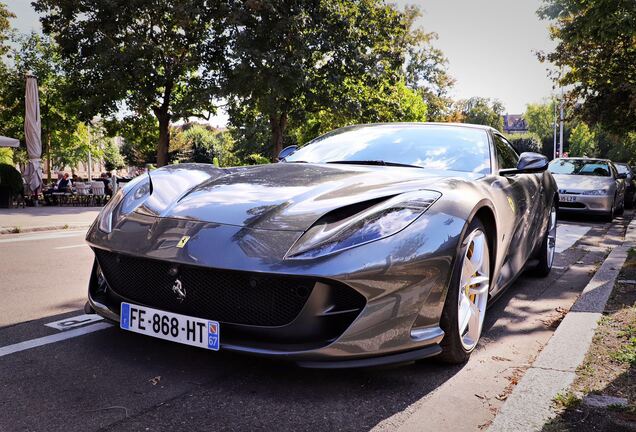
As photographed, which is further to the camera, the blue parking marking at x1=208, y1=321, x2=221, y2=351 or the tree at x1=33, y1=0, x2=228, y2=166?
the tree at x1=33, y1=0, x2=228, y2=166

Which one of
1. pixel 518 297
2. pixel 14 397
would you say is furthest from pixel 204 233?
pixel 518 297

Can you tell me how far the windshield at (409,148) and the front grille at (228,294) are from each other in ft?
5.24

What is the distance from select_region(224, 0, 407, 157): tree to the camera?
18.6 meters

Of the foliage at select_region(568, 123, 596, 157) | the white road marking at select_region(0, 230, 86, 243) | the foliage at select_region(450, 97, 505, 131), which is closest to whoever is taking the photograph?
the white road marking at select_region(0, 230, 86, 243)

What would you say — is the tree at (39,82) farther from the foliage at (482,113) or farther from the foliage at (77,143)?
the foliage at (482,113)

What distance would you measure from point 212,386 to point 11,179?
14.1 meters

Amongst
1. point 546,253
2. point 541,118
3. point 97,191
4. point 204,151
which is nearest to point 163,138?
point 97,191

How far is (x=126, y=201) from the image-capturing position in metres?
3.11

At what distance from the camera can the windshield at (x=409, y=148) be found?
368cm

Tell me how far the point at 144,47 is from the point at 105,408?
736 inches

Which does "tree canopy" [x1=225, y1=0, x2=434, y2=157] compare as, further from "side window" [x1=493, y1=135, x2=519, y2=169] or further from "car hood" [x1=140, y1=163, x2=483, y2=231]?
"car hood" [x1=140, y1=163, x2=483, y2=231]

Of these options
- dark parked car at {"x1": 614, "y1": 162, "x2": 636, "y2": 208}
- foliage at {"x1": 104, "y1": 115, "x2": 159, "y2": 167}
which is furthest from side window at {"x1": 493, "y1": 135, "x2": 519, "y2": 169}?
foliage at {"x1": 104, "y1": 115, "x2": 159, "y2": 167}

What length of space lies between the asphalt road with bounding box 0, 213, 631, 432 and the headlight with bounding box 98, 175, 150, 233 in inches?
27.2

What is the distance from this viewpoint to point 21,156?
149 feet
